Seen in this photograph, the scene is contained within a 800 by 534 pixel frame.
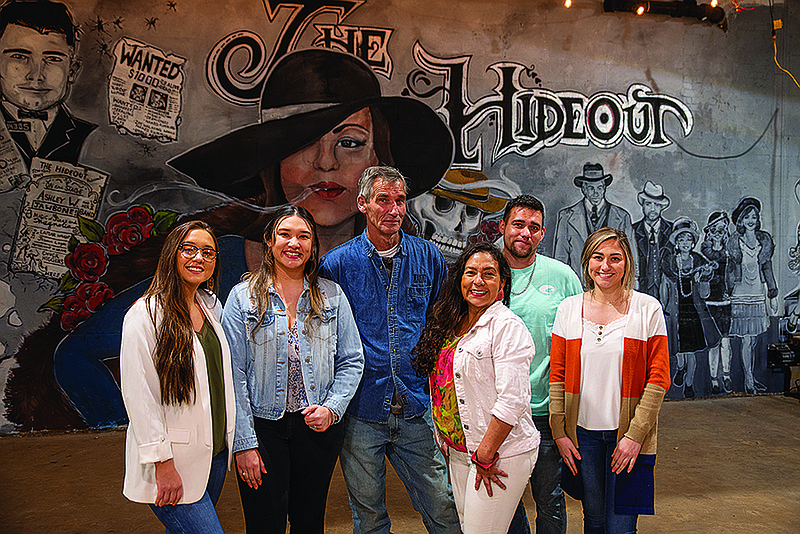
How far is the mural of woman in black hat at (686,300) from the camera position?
6.29 metres

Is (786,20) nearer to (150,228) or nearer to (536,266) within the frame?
(536,266)

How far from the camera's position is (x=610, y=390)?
7.74ft

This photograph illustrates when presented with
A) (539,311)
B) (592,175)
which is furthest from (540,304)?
(592,175)

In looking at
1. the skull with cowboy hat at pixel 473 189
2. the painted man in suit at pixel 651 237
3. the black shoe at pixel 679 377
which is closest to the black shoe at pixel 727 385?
the black shoe at pixel 679 377

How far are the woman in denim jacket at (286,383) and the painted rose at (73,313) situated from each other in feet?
12.6

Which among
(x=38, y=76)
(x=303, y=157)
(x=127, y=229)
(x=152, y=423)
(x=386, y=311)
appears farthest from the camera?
(x=303, y=157)

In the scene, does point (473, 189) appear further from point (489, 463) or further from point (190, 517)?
point (190, 517)

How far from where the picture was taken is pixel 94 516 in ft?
11.5

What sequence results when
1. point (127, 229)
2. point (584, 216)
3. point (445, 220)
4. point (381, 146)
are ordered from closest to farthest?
point (127, 229) < point (381, 146) < point (445, 220) < point (584, 216)

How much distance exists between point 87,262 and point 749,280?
283 inches

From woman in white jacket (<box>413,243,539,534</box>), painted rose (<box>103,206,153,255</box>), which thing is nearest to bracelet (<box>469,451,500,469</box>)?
woman in white jacket (<box>413,243,539,534</box>)

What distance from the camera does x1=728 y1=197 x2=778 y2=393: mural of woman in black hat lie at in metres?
6.40

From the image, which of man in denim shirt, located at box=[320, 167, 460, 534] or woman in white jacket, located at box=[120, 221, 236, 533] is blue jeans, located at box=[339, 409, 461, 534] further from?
woman in white jacket, located at box=[120, 221, 236, 533]

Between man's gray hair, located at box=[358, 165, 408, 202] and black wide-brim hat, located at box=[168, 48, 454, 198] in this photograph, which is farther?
black wide-brim hat, located at box=[168, 48, 454, 198]
